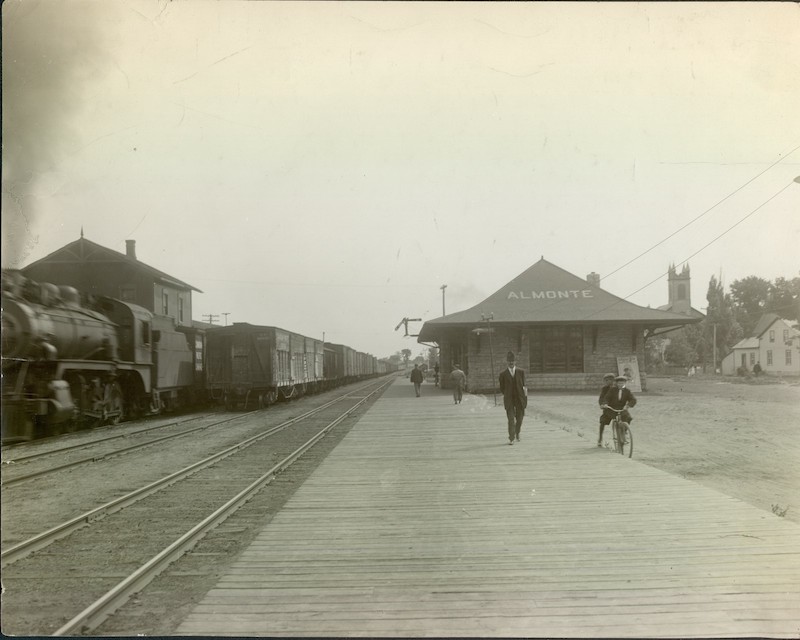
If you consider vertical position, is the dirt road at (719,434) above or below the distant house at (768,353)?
below

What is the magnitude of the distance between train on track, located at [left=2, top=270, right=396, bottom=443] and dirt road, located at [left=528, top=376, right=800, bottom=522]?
849cm

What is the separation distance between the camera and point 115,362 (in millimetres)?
14875

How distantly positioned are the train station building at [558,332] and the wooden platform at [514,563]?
1775 cm

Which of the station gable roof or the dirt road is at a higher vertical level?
the station gable roof

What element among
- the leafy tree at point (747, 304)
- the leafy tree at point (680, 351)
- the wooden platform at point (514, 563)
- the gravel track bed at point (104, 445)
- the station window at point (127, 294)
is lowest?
the gravel track bed at point (104, 445)

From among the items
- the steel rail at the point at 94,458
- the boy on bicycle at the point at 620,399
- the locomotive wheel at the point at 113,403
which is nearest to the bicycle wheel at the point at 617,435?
the boy on bicycle at the point at 620,399

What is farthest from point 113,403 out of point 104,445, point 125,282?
point 104,445

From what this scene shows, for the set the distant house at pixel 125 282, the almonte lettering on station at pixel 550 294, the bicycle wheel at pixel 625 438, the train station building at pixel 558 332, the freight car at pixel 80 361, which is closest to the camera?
the bicycle wheel at pixel 625 438

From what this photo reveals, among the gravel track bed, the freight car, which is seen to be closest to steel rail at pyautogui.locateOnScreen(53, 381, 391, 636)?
the freight car

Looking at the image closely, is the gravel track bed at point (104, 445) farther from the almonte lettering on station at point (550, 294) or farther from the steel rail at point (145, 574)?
the almonte lettering on station at point (550, 294)

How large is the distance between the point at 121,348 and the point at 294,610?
13.3m

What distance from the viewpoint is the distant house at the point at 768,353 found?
109ft

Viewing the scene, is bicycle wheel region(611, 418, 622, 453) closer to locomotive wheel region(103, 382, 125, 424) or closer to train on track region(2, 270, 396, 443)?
train on track region(2, 270, 396, 443)

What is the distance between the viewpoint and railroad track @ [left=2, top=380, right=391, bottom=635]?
12.7 feet
